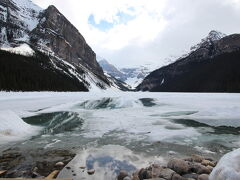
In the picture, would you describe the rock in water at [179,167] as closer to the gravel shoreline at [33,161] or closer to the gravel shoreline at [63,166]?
the gravel shoreline at [63,166]

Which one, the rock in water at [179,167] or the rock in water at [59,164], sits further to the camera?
the rock in water at [59,164]

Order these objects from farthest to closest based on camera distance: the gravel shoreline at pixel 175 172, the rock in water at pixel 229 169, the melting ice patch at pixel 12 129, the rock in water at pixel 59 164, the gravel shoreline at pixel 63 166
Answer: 1. the melting ice patch at pixel 12 129
2. the rock in water at pixel 59 164
3. the gravel shoreline at pixel 63 166
4. the gravel shoreline at pixel 175 172
5. the rock in water at pixel 229 169

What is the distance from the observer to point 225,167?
5.84 metres

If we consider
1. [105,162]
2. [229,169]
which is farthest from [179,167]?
[105,162]

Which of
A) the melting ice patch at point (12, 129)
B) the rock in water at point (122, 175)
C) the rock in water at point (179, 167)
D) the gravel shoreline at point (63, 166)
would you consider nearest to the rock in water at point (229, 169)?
the gravel shoreline at point (63, 166)

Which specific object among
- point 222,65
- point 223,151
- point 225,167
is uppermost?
point 222,65

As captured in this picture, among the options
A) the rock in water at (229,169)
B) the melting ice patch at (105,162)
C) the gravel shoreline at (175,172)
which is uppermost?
the rock in water at (229,169)

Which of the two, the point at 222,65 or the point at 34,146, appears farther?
the point at 222,65

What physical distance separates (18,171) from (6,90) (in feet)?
247

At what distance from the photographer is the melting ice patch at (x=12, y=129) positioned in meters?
14.2

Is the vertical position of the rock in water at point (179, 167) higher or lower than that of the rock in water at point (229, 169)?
lower

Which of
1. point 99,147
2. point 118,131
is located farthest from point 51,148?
point 118,131

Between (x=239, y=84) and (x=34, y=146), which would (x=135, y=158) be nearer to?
(x=34, y=146)

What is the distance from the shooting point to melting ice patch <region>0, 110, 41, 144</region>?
14221 millimetres
